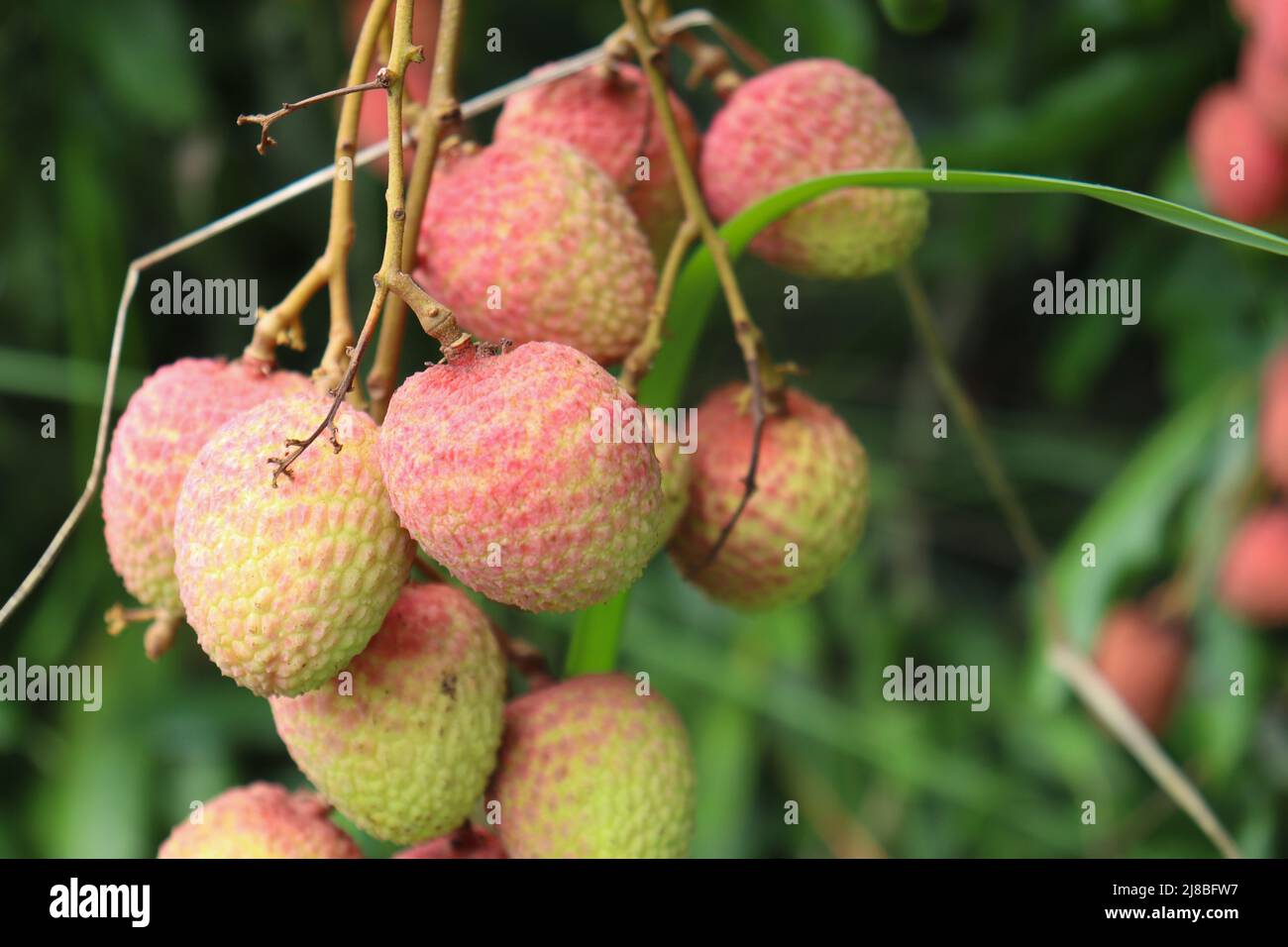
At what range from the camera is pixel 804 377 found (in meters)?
1.51

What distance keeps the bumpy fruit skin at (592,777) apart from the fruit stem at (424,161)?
6.3 inches

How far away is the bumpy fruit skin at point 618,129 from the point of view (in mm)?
720

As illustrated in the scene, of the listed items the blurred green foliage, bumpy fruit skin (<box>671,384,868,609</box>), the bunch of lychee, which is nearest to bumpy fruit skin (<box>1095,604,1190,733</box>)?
the blurred green foliage

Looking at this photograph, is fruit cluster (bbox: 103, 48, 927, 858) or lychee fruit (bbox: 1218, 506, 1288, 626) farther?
lychee fruit (bbox: 1218, 506, 1288, 626)

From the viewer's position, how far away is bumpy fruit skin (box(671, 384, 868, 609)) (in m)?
0.68

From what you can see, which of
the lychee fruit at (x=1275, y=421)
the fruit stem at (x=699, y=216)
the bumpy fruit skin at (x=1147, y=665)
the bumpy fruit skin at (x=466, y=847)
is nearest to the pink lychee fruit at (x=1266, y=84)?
the lychee fruit at (x=1275, y=421)

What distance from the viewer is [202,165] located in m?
1.38

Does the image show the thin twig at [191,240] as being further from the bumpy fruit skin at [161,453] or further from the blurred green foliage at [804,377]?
the blurred green foliage at [804,377]

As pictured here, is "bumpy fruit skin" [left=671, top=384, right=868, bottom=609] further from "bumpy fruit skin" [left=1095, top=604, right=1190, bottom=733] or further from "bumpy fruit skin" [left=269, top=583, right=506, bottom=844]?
"bumpy fruit skin" [left=1095, top=604, right=1190, bottom=733]

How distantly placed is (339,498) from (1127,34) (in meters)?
1.15

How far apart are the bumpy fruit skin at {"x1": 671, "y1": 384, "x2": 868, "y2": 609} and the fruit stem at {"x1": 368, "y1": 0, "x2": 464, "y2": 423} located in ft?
0.58

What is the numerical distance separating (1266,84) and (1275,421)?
12.0 inches

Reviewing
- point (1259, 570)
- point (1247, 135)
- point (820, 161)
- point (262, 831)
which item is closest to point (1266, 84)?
point (1247, 135)
